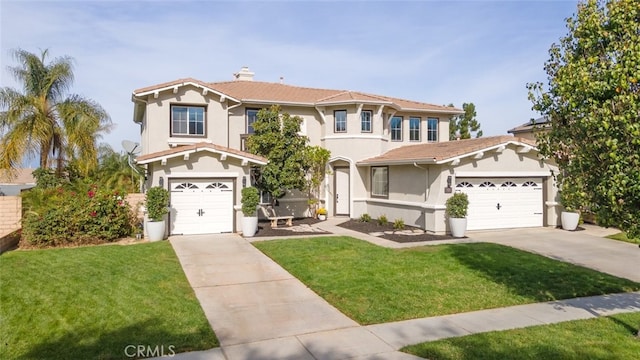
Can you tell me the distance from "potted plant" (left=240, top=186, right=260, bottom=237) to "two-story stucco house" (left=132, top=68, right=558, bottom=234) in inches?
28.3

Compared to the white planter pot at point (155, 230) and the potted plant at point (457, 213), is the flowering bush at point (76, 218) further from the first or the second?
the potted plant at point (457, 213)

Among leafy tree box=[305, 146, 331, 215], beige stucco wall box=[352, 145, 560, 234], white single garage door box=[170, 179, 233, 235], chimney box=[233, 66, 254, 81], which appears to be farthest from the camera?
chimney box=[233, 66, 254, 81]

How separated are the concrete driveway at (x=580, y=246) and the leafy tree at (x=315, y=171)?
721 centimetres

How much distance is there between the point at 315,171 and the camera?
19641 millimetres

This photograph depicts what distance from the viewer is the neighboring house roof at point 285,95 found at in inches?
673

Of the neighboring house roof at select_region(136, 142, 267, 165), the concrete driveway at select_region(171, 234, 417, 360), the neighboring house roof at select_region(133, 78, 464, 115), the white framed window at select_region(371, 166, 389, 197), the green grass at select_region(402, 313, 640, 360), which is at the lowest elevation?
the green grass at select_region(402, 313, 640, 360)

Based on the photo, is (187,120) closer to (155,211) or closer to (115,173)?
(155,211)

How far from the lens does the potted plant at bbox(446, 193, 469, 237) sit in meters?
14.6

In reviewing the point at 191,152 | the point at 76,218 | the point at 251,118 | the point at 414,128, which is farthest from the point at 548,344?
the point at 414,128

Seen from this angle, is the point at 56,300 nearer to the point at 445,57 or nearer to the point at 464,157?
the point at 464,157

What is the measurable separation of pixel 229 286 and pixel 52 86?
1667 centimetres

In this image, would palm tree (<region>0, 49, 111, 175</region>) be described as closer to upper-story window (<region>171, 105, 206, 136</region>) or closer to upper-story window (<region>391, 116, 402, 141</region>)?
upper-story window (<region>171, 105, 206, 136</region>)

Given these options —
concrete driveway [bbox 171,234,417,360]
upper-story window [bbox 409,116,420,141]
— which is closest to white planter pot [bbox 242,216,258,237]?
concrete driveway [bbox 171,234,417,360]

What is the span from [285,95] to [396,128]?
237 inches
